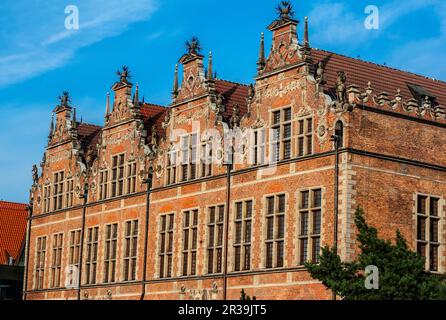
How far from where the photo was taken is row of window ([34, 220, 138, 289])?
4369 centimetres

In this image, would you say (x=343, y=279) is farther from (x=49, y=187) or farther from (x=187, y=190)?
(x=49, y=187)

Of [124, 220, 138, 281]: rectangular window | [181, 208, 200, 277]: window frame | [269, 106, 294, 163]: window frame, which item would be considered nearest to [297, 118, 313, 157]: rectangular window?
[269, 106, 294, 163]: window frame

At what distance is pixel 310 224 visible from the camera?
33562 mm

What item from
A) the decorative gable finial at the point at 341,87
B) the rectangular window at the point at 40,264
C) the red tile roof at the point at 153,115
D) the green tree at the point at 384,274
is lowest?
the green tree at the point at 384,274

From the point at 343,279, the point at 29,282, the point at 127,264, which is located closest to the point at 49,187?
the point at 29,282

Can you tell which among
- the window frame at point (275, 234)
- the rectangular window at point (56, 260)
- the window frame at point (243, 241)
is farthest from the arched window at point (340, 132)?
the rectangular window at point (56, 260)

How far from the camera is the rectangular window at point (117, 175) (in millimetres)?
45312

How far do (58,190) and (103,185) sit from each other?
204 inches

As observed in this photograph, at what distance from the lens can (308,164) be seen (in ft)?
112

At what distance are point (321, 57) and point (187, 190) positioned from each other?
825cm

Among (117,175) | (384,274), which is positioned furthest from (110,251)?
(384,274)

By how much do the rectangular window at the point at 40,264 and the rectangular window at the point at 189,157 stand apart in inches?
536

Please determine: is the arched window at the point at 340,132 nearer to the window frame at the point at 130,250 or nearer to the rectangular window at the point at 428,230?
the rectangular window at the point at 428,230

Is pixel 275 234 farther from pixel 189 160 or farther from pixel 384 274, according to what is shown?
pixel 384 274
